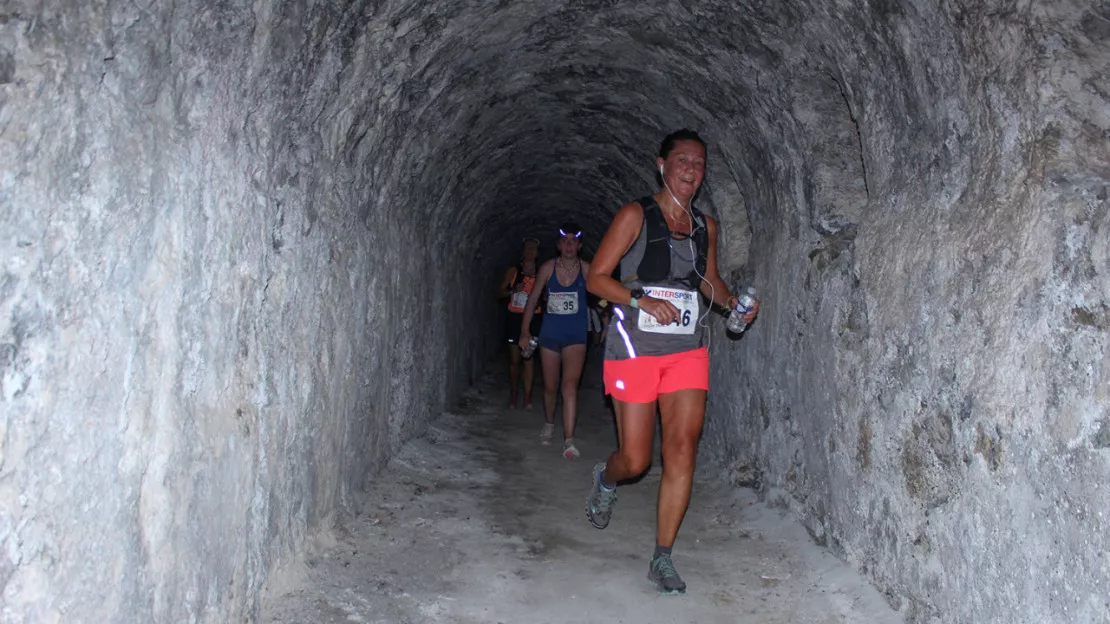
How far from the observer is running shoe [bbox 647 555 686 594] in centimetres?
381

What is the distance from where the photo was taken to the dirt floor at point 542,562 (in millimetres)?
3557

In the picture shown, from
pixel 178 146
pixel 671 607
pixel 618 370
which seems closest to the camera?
pixel 178 146

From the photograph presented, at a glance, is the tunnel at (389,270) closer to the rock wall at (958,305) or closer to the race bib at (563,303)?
the rock wall at (958,305)

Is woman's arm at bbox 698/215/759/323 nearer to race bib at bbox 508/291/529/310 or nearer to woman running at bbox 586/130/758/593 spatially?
woman running at bbox 586/130/758/593

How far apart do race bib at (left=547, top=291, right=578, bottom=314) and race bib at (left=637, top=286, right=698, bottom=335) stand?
109 inches

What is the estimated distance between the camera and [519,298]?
357 inches

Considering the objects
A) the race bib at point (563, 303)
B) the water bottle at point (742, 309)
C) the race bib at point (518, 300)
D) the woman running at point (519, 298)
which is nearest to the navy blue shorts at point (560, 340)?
the race bib at point (563, 303)

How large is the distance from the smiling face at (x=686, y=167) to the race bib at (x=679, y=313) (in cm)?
46

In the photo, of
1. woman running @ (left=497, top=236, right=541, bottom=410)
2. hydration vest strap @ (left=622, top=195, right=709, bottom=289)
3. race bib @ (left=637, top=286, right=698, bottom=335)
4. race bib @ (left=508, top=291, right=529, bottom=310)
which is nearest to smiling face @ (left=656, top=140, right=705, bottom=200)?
hydration vest strap @ (left=622, top=195, right=709, bottom=289)

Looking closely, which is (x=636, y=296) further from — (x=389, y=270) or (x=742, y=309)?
(x=389, y=270)

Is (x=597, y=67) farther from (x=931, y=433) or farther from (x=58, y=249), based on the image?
(x=58, y=249)

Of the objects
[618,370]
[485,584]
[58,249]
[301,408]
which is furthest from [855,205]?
[58,249]

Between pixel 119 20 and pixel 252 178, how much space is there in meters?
1.03

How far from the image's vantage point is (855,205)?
4.38m
